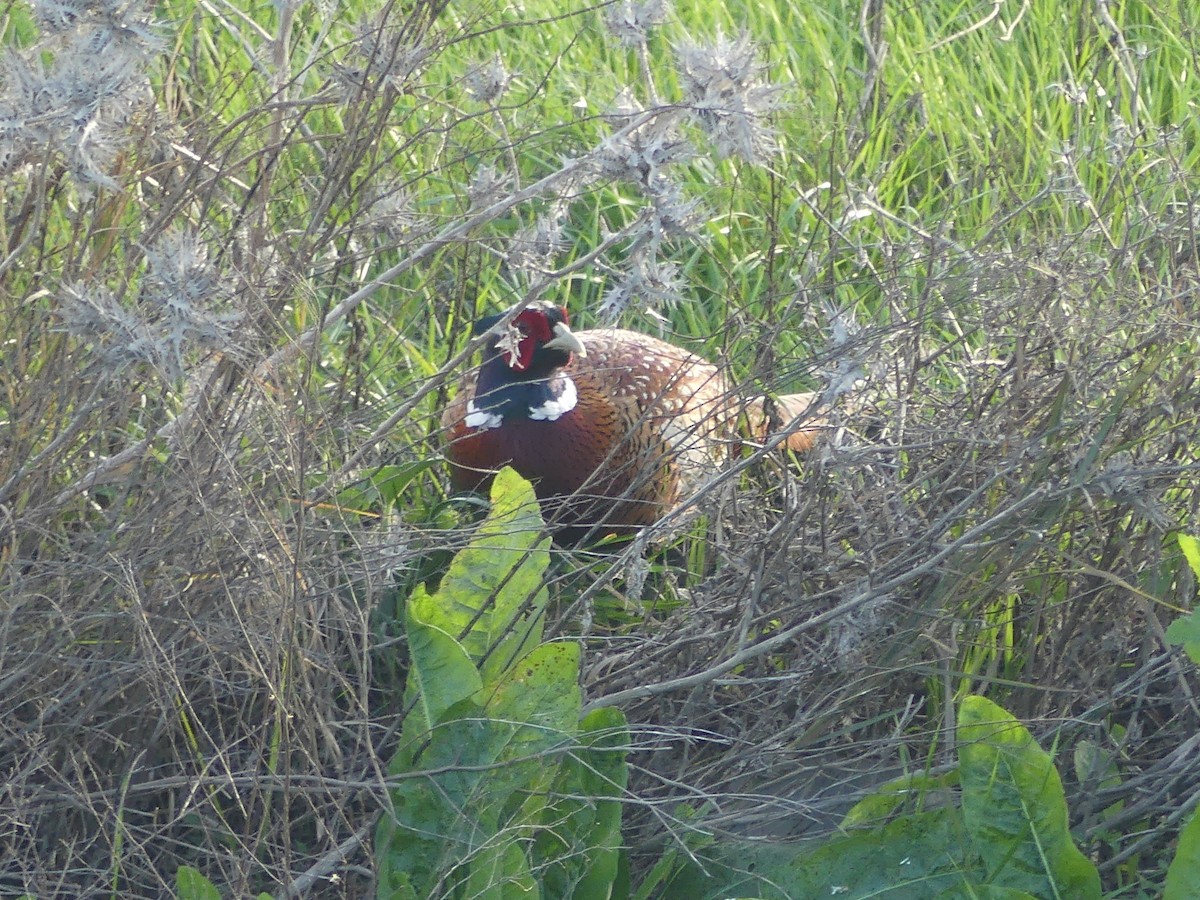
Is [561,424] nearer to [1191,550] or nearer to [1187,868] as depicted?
[1191,550]

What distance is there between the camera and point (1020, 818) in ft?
6.48

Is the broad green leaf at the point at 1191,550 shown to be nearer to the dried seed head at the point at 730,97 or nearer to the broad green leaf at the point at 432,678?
the dried seed head at the point at 730,97

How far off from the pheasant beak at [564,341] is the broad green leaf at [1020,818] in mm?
1264

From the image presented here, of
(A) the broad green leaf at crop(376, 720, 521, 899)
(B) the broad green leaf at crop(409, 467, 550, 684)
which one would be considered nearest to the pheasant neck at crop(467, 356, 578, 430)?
(B) the broad green leaf at crop(409, 467, 550, 684)

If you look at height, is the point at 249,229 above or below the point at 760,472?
above

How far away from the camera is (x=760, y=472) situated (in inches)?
106

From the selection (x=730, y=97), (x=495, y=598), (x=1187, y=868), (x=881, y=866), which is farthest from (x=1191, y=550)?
(x=495, y=598)

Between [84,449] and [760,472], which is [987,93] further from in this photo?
[84,449]

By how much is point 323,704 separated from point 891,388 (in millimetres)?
1049

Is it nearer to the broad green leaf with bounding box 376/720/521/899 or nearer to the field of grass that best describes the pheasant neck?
the field of grass

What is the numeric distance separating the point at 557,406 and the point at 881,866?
1.28 m

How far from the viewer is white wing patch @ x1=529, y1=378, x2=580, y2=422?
299 centimetres

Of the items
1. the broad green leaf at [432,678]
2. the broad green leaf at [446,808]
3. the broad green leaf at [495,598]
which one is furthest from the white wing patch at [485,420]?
the broad green leaf at [446,808]

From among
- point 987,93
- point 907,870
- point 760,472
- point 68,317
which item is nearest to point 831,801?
point 907,870
